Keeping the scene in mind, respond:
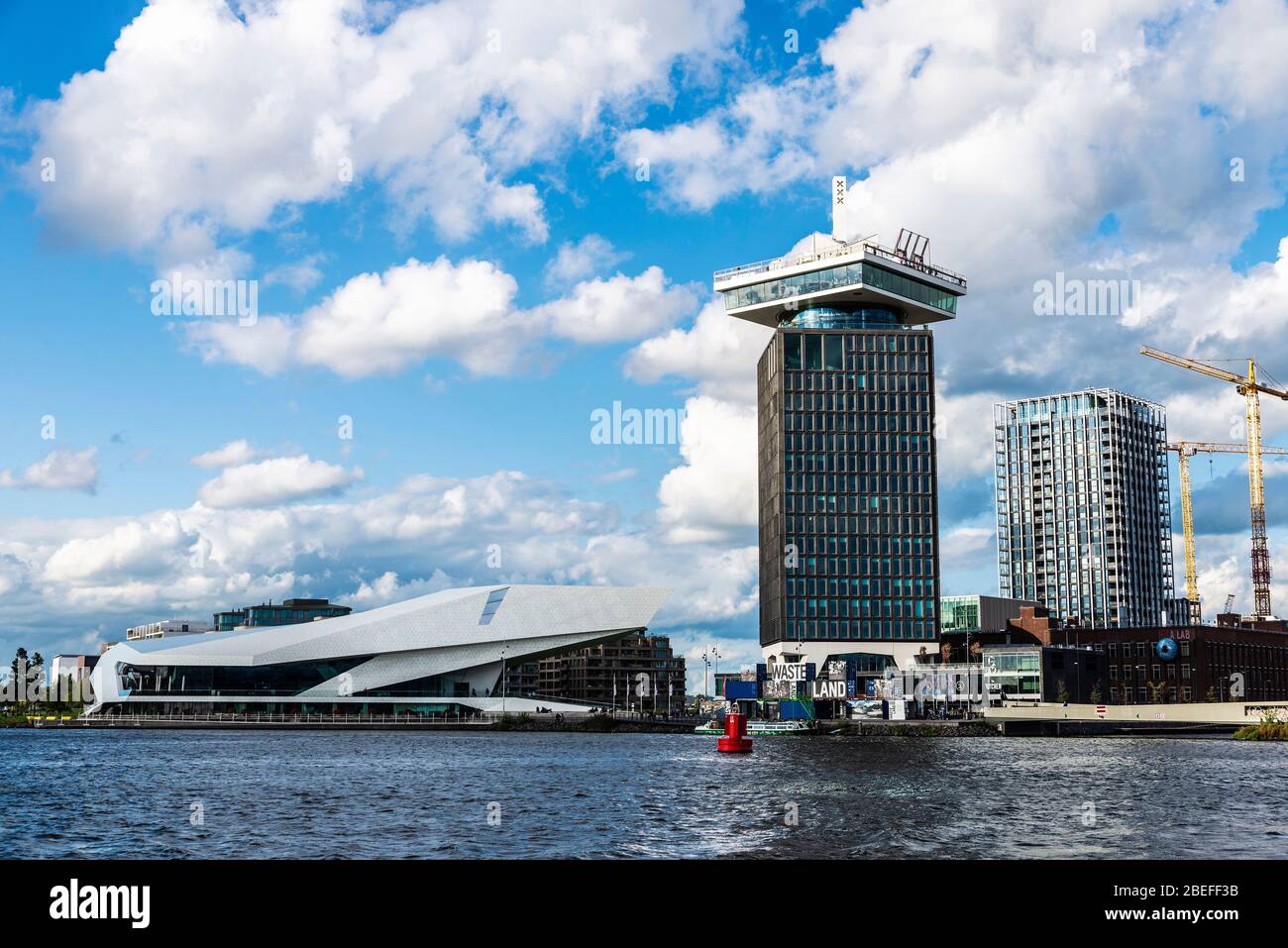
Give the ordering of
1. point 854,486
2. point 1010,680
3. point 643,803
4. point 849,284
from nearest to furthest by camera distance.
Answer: point 643,803 → point 1010,680 → point 854,486 → point 849,284

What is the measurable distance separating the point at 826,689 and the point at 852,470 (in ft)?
105

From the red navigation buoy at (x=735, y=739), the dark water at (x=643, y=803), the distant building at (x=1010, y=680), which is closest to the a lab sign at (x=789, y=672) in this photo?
the distant building at (x=1010, y=680)

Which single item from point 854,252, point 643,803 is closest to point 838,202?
point 854,252

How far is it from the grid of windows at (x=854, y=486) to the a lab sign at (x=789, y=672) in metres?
4.09

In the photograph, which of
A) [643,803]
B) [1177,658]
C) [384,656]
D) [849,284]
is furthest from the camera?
[849,284]

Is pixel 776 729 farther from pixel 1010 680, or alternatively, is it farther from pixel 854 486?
pixel 854 486

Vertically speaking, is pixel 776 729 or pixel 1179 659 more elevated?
pixel 1179 659

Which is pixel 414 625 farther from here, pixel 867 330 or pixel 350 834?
pixel 350 834

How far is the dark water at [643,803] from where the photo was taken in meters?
36.2

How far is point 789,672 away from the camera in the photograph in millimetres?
177125

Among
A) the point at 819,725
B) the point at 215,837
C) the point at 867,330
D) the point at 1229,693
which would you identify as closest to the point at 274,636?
A: the point at 819,725

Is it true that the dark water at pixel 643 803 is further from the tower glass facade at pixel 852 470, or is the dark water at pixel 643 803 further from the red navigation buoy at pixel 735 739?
the tower glass facade at pixel 852 470
